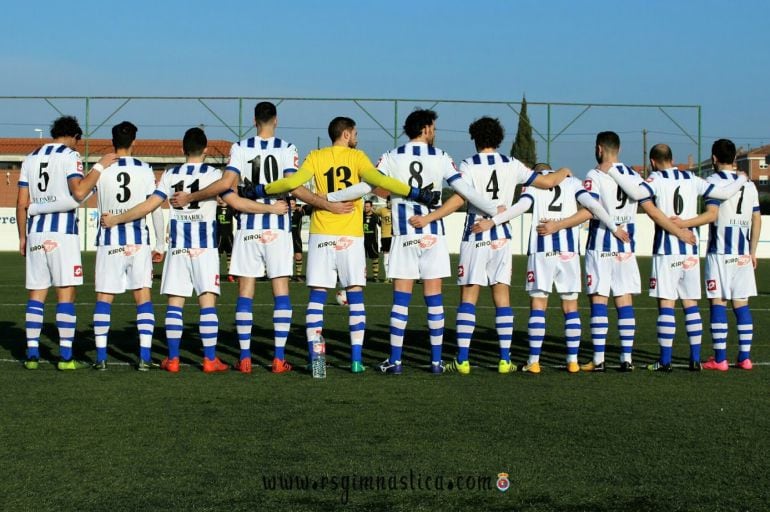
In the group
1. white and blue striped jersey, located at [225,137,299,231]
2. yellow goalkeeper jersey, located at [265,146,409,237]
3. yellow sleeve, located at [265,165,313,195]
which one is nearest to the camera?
yellow sleeve, located at [265,165,313,195]

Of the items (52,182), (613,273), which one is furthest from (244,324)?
(613,273)

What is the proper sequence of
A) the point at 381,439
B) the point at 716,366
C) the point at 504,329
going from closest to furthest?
the point at 381,439 < the point at 504,329 < the point at 716,366

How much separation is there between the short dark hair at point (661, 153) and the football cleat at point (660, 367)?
6.38 ft

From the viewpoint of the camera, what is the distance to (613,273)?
8.78 m

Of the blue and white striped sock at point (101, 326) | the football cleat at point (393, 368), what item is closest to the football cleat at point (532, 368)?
the football cleat at point (393, 368)

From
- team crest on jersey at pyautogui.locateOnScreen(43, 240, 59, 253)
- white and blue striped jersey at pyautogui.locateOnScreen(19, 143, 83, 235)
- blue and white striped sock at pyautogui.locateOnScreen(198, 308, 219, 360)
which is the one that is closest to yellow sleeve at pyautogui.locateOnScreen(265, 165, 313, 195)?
blue and white striped sock at pyautogui.locateOnScreen(198, 308, 219, 360)

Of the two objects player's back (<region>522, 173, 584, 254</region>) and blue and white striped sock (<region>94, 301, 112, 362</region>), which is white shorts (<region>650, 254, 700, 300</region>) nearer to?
player's back (<region>522, 173, 584, 254</region>)

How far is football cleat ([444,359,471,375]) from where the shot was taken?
27.9 feet

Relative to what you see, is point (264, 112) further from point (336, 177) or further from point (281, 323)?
point (281, 323)

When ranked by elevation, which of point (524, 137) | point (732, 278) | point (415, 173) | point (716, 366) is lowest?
point (716, 366)

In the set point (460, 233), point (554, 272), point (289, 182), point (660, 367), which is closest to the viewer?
point (289, 182)

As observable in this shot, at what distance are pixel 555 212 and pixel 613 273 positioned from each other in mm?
786

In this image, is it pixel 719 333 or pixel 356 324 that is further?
pixel 719 333

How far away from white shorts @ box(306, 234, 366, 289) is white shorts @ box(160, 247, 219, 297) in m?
0.91
